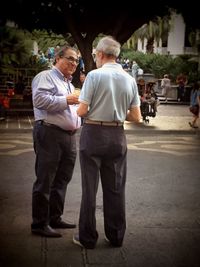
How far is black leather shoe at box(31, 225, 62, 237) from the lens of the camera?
409 cm

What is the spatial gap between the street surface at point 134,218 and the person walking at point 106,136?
0.80 ft

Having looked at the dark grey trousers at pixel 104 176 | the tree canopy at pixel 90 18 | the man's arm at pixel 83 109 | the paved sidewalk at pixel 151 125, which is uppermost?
the tree canopy at pixel 90 18

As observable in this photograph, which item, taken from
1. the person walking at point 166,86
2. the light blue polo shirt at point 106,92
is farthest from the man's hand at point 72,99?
the person walking at point 166,86

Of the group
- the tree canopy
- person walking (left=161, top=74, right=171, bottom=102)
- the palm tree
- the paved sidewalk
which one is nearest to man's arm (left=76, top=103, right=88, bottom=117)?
the tree canopy

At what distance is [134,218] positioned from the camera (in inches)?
190

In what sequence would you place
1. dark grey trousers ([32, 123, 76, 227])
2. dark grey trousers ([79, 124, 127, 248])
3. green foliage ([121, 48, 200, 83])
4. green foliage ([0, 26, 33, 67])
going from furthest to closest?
green foliage ([121, 48, 200, 83]) → dark grey trousers ([32, 123, 76, 227]) → dark grey trousers ([79, 124, 127, 248]) → green foliage ([0, 26, 33, 67])

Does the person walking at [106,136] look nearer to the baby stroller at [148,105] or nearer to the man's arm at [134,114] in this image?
the man's arm at [134,114]

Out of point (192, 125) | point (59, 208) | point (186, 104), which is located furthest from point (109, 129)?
point (186, 104)

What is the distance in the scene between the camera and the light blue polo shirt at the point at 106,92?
360 centimetres

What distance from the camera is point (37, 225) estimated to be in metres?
4.13

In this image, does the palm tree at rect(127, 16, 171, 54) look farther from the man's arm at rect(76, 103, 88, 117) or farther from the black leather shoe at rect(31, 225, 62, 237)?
the black leather shoe at rect(31, 225, 62, 237)

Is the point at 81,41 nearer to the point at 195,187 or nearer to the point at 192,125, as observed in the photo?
the point at 192,125

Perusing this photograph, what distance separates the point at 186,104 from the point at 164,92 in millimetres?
1347

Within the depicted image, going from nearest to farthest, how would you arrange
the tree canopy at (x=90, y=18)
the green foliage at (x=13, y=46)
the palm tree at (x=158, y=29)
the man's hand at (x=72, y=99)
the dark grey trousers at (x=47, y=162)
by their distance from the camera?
the green foliage at (x=13, y=46) < the man's hand at (x=72, y=99) < the dark grey trousers at (x=47, y=162) < the tree canopy at (x=90, y=18) < the palm tree at (x=158, y=29)
